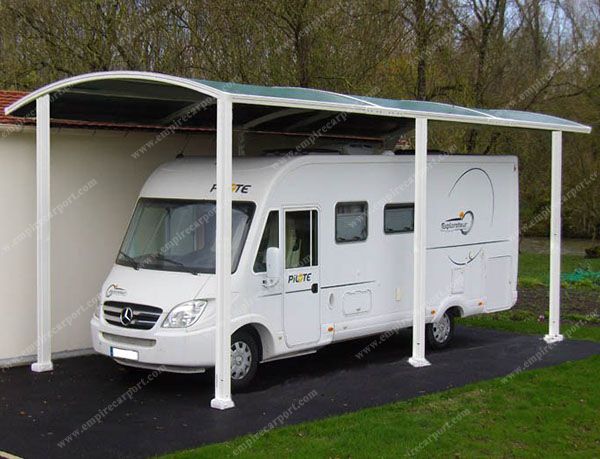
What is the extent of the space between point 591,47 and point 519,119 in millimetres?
13083

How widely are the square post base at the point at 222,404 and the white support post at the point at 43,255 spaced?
9.44 feet

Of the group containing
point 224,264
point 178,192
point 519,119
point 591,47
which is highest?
point 591,47

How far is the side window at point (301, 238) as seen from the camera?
10280 millimetres

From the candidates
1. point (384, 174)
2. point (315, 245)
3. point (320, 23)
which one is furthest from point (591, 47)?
point (315, 245)

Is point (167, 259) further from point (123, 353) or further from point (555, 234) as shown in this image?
point (555, 234)

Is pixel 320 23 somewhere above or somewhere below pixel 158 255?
above

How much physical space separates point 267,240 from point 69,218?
319 cm

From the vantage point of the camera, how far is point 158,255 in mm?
10281

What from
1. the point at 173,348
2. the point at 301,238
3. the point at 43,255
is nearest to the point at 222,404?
the point at 173,348

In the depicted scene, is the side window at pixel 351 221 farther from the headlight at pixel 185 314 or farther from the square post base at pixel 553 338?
the square post base at pixel 553 338

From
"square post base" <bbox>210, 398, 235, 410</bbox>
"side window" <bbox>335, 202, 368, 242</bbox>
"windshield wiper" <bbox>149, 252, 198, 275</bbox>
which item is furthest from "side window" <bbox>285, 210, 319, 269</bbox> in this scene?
"square post base" <bbox>210, 398, 235, 410</bbox>

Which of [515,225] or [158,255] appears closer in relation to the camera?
[158,255]

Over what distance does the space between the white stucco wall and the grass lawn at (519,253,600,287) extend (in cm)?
1169

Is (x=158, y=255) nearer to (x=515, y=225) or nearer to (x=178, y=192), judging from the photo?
(x=178, y=192)
